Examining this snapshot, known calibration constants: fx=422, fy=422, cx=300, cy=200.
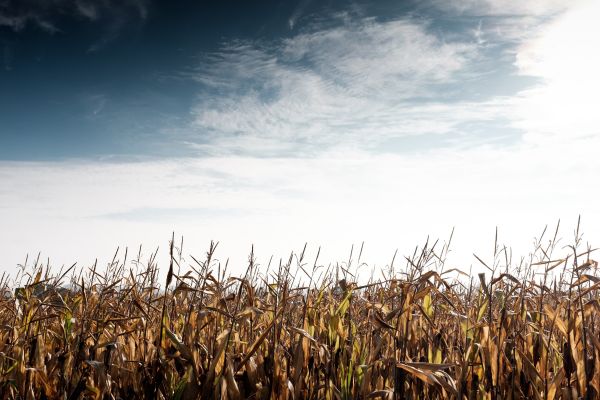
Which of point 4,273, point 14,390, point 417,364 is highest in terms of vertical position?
point 4,273

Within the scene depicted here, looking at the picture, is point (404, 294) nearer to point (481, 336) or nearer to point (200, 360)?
point (481, 336)

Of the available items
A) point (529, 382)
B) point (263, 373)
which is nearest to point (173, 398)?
point (263, 373)

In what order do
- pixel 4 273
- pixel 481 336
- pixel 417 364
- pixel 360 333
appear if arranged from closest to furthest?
pixel 417 364 → pixel 481 336 → pixel 360 333 → pixel 4 273

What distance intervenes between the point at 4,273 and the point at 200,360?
3485 millimetres

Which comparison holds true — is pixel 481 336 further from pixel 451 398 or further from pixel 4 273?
pixel 4 273

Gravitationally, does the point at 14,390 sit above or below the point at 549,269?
below

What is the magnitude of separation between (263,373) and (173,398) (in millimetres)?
671

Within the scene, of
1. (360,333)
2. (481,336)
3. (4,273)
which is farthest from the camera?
(4,273)

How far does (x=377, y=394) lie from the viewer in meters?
2.78

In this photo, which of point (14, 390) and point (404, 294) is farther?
point (14, 390)

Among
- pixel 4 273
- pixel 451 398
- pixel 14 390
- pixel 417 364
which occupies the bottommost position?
pixel 14 390

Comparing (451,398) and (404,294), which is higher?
(404,294)

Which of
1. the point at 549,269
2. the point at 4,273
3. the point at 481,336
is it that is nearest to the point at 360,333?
the point at 481,336

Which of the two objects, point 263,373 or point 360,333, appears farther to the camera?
point 360,333
